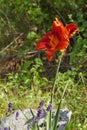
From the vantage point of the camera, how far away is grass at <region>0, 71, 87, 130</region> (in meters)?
3.54

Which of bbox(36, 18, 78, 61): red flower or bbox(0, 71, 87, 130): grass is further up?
bbox(36, 18, 78, 61): red flower

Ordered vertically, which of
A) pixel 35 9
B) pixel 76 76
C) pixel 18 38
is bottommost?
pixel 76 76

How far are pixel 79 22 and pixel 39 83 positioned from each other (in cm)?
88

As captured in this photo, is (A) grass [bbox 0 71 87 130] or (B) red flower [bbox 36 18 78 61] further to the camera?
(A) grass [bbox 0 71 87 130]

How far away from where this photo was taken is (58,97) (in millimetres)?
3992

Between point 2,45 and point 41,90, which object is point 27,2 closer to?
point 2,45

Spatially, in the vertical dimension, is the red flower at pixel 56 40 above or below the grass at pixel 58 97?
above

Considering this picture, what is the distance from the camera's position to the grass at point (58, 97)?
3535 mm

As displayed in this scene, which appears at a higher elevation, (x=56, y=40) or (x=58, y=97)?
(x=56, y=40)

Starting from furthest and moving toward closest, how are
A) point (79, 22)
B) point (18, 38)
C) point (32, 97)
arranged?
point (18, 38) → point (79, 22) → point (32, 97)

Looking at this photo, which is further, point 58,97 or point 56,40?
point 58,97

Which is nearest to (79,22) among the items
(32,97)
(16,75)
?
(16,75)

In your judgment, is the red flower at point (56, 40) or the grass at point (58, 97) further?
the grass at point (58, 97)

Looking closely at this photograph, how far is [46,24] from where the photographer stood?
204 inches
